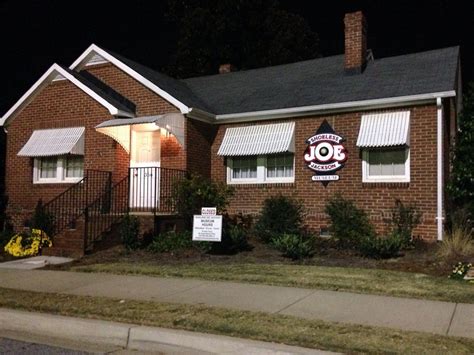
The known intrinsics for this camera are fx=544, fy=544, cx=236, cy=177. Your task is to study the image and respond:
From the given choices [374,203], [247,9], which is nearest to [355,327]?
[374,203]

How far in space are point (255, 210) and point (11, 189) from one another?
7589 millimetres

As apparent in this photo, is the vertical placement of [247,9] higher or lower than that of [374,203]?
higher

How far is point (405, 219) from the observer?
12109 mm

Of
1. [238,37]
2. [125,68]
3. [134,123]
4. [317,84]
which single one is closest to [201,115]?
[134,123]

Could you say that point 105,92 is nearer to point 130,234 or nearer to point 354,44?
point 130,234

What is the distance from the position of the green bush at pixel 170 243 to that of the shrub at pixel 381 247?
3.79 meters

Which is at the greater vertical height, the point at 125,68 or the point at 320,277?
the point at 125,68

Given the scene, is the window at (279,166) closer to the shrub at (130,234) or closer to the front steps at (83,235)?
the front steps at (83,235)

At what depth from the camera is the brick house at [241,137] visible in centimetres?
1242

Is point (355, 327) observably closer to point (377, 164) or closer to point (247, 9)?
point (377, 164)

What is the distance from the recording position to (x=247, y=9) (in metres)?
31.9

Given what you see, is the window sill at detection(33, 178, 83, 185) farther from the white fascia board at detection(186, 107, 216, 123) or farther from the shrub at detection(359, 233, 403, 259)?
the shrub at detection(359, 233, 403, 259)

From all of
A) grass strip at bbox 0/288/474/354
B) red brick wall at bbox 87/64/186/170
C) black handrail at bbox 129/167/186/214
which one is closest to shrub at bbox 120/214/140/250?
black handrail at bbox 129/167/186/214

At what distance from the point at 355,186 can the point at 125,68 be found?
290 inches
